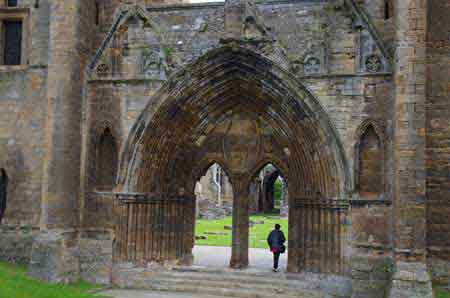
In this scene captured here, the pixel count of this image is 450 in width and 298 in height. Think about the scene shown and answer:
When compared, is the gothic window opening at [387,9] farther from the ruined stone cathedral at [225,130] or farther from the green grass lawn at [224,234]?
the green grass lawn at [224,234]

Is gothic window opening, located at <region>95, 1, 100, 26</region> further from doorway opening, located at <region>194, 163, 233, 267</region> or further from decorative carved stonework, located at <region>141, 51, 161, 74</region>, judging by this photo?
doorway opening, located at <region>194, 163, 233, 267</region>

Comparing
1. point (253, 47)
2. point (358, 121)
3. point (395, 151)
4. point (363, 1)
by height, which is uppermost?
point (363, 1)

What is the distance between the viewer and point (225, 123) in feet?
44.5

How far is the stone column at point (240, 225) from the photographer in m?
13.4

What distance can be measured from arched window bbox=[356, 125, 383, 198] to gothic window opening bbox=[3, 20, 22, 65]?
8.93 m

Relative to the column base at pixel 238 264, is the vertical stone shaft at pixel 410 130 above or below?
above

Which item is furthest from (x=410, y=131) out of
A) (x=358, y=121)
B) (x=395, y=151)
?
(x=358, y=121)

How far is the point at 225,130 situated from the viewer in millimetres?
13602

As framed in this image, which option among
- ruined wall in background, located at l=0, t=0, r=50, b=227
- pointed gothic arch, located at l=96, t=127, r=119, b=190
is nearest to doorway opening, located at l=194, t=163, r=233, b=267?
pointed gothic arch, located at l=96, t=127, r=119, b=190

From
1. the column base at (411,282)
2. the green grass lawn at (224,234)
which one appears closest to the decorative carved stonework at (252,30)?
the column base at (411,282)

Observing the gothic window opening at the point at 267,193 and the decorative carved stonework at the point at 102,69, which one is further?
the gothic window opening at the point at 267,193

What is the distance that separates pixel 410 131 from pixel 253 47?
3.87 meters

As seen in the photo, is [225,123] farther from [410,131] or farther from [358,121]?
[410,131]

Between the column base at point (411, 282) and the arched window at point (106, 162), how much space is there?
6.68 meters
